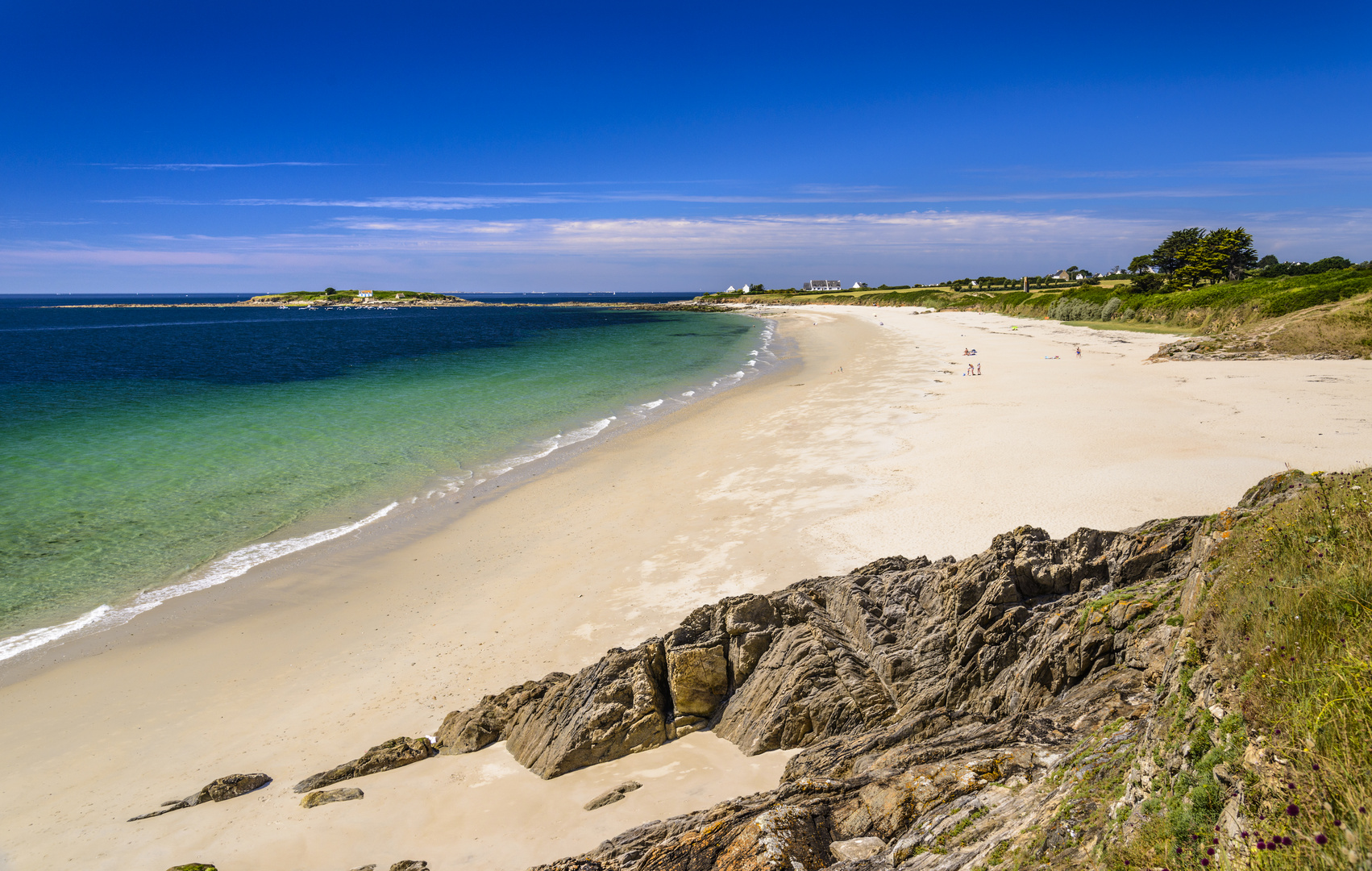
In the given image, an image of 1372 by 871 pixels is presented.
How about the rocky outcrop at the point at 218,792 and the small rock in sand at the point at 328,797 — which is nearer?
the small rock in sand at the point at 328,797

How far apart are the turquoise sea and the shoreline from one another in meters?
0.08

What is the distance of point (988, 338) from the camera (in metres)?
52.0

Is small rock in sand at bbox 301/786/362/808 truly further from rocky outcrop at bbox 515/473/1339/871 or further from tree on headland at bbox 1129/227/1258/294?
tree on headland at bbox 1129/227/1258/294

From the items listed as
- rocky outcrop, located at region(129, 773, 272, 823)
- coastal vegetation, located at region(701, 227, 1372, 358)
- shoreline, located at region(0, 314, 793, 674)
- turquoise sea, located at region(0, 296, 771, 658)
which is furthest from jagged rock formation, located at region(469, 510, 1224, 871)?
coastal vegetation, located at region(701, 227, 1372, 358)

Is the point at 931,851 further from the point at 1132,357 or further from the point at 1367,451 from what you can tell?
the point at 1132,357

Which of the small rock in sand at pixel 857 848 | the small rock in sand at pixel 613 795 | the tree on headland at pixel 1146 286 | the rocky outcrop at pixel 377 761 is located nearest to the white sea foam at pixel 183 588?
the rocky outcrop at pixel 377 761

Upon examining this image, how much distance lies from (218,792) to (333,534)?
9.79 meters

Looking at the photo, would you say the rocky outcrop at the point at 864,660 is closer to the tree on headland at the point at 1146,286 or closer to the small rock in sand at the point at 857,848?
the small rock in sand at the point at 857,848

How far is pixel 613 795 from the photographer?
7121 mm

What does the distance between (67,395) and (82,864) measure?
1733 inches

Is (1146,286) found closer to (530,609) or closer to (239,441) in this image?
(530,609)

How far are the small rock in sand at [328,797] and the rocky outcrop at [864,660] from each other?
1.19m

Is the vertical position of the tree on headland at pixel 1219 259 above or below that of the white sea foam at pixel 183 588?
above

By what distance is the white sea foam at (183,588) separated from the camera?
39.7 feet
